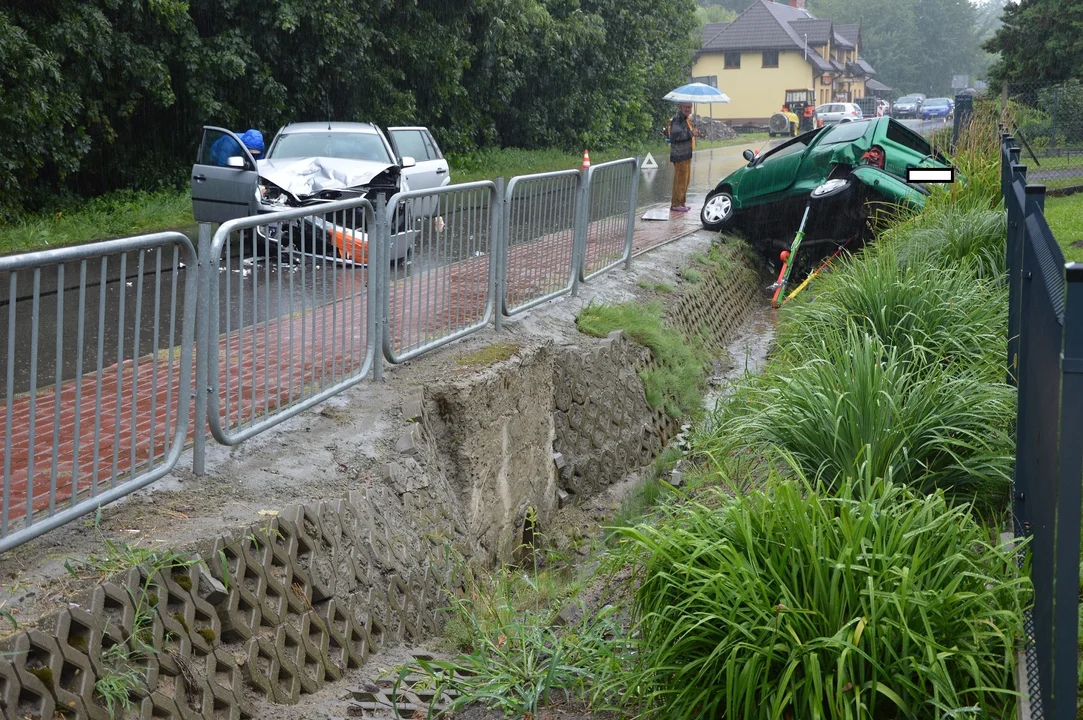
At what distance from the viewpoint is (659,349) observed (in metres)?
9.77

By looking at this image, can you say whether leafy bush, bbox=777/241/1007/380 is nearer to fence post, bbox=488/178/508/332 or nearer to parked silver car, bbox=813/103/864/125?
fence post, bbox=488/178/508/332

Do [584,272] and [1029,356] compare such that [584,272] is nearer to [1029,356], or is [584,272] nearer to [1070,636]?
[1029,356]

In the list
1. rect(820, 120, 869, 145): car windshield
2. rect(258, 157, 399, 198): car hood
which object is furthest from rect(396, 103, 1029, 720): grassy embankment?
rect(258, 157, 399, 198): car hood

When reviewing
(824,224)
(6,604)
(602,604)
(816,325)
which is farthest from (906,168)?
(6,604)

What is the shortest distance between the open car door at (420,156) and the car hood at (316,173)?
1.52 m

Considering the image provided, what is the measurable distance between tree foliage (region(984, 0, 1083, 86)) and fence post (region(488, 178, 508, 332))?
77.0 feet

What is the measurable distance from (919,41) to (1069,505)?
12893 cm

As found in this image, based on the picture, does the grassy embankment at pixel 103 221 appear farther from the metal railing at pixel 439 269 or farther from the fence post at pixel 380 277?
the fence post at pixel 380 277

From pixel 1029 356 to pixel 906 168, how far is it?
10.0m

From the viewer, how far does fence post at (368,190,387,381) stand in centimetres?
629

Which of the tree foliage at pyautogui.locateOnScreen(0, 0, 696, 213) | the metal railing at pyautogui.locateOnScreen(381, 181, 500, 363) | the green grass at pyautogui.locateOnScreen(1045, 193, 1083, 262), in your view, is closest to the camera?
the metal railing at pyautogui.locateOnScreen(381, 181, 500, 363)

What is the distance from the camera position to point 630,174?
11.1 metres

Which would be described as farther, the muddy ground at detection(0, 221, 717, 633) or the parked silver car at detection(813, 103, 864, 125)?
the parked silver car at detection(813, 103, 864, 125)

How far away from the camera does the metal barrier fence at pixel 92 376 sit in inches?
156
